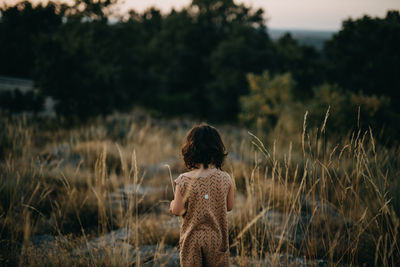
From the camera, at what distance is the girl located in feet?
5.22

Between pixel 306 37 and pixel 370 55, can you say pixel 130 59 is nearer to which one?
pixel 370 55

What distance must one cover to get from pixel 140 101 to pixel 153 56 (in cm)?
367

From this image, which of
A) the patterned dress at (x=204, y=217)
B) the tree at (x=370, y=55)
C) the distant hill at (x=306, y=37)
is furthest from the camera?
the distant hill at (x=306, y=37)

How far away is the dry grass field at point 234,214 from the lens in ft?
6.06

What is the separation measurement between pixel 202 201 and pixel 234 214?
135 cm

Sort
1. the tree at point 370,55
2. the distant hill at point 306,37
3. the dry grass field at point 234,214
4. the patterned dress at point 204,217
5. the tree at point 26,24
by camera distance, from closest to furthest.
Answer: the patterned dress at point 204,217 < the dry grass field at point 234,214 < the tree at point 26,24 < the tree at point 370,55 < the distant hill at point 306,37

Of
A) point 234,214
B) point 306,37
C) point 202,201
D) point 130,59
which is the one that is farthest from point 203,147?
point 306,37

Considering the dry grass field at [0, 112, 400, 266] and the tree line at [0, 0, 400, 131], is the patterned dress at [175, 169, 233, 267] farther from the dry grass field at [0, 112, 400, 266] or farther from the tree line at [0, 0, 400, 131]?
the tree line at [0, 0, 400, 131]

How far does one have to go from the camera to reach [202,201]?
5.24 feet

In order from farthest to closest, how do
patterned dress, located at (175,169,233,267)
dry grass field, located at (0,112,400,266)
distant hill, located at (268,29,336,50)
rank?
distant hill, located at (268,29,336,50)
dry grass field, located at (0,112,400,266)
patterned dress, located at (175,169,233,267)

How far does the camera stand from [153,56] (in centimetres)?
1994

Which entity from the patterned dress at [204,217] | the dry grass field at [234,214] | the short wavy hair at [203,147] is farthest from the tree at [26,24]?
the patterned dress at [204,217]

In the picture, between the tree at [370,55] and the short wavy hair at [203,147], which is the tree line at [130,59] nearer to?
the tree at [370,55]

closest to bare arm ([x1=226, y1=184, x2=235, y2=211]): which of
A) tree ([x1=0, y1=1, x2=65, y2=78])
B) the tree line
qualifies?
the tree line
